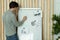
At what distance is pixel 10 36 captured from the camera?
3639mm

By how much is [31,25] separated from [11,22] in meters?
0.46

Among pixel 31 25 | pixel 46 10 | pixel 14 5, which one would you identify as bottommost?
pixel 31 25

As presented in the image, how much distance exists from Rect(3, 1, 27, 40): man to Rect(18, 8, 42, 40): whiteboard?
134 millimetres

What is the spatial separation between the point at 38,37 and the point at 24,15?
0.57 metres

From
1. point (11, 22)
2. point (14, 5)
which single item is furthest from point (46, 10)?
point (11, 22)

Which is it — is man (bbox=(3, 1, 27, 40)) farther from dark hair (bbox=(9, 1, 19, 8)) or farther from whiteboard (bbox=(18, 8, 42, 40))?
whiteboard (bbox=(18, 8, 42, 40))

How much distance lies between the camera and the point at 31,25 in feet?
12.2

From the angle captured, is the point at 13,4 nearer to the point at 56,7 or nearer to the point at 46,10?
the point at 46,10

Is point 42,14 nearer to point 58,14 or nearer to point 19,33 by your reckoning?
point 58,14

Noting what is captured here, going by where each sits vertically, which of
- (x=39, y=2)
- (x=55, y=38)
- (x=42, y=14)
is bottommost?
(x=55, y=38)

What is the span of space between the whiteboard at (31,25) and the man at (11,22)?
0.13 metres

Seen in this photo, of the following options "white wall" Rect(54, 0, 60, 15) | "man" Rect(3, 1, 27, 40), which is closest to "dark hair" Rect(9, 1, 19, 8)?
"man" Rect(3, 1, 27, 40)

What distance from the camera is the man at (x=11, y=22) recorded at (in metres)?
3.51

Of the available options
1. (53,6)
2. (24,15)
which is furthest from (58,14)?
(24,15)
